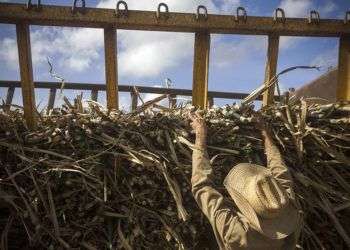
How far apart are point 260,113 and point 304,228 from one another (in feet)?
3.51

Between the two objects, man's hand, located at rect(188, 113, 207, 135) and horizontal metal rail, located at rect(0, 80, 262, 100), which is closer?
man's hand, located at rect(188, 113, 207, 135)

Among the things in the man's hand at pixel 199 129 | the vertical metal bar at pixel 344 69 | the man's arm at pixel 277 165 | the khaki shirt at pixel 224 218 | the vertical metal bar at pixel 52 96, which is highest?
the vertical metal bar at pixel 344 69

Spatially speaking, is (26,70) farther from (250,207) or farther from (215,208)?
(250,207)

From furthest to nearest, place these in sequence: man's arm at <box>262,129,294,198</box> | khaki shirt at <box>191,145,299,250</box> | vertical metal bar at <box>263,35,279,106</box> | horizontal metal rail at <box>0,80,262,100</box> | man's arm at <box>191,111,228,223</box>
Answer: horizontal metal rail at <box>0,80,262,100</box>, vertical metal bar at <box>263,35,279,106</box>, man's arm at <box>262,129,294,198</box>, man's arm at <box>191,111,228,223</box>, khaki shirt at <box>191,145,299,250</box>

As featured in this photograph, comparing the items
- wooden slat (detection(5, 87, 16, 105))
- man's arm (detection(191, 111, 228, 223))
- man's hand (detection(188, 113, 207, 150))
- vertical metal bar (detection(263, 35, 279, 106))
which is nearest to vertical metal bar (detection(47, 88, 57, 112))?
wooden slat (detection(5, 87, 16, 105))

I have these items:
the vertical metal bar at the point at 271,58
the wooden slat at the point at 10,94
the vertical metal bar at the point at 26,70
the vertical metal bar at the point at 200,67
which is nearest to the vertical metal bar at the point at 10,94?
the wooden slat at the point at 10,94

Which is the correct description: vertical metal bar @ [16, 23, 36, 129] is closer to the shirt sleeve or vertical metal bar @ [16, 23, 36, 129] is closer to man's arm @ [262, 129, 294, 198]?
the shirt sleeve

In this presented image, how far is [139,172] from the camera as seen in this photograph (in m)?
3.83

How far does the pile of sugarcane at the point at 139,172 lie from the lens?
364 centimetres

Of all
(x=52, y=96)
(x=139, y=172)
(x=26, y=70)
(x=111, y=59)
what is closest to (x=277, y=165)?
(x=139, y=172)

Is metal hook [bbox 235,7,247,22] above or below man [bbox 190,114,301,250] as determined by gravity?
above

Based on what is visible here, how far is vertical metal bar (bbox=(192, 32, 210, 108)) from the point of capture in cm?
427

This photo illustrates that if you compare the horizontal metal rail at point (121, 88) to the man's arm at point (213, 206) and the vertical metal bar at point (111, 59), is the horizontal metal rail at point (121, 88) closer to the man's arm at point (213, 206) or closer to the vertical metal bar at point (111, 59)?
the vertical metal bar at point (111, 59)

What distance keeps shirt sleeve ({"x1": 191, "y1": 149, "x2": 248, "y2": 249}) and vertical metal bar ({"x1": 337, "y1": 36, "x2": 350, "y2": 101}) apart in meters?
1.69
